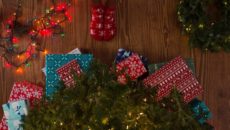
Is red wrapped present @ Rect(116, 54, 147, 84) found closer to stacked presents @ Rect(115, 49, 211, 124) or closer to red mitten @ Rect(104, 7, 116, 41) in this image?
stacked presents @ Rect(115, 49, 211, 124)

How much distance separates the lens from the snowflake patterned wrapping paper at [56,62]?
2.52 m

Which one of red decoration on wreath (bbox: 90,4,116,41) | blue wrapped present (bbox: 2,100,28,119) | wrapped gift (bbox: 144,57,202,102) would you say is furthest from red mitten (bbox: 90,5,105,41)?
blue wrapped present (bbox: 2,100,28,119)

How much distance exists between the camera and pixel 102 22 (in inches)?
105

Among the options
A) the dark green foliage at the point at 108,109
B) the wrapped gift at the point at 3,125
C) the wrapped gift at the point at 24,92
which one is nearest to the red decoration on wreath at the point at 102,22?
the wrapped gift at the point at 24,92

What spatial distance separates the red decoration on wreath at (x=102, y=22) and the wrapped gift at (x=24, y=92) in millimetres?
573

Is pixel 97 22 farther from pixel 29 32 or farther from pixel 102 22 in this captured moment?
pixel 29 32

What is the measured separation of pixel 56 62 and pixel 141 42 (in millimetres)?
651

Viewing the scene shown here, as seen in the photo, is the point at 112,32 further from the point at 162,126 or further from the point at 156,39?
the point at 162,126

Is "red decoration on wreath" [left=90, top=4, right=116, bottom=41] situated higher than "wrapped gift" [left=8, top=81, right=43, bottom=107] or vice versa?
"red decoration on wreath" [left=90, top=4, right=116, bottom=41]

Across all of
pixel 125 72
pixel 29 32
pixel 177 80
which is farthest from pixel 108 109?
pixel 29 32

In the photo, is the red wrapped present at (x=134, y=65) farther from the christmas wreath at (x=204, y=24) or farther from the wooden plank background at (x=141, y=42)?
the christmas wreath at (x=204, y=24)

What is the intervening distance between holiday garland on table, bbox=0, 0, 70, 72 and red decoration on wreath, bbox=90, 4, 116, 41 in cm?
23

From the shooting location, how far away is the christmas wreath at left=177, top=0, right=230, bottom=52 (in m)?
2.47

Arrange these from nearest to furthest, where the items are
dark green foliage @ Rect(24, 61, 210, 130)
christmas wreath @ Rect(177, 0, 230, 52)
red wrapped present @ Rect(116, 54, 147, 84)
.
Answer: dark green foliage @ Rect(24, 61, 210, 130), christmas wreath @ Rect(177, 0, 230, 52), red wrapped present @ Rect(116, 54, 147, 84)
